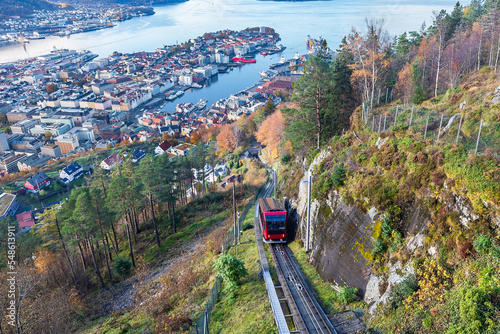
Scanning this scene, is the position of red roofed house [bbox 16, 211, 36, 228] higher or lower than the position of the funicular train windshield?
lower

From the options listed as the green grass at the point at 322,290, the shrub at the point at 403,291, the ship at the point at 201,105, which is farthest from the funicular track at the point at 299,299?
the ship at the point at 201,105

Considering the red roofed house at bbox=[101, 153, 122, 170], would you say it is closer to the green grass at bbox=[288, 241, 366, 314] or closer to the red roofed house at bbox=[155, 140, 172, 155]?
the red roofed house at bbox=[155, 140, 172, 155]

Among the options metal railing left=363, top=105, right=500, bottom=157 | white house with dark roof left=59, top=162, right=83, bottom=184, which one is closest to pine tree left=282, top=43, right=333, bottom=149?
metal railing left=363, top=105, right=500, bottom=157

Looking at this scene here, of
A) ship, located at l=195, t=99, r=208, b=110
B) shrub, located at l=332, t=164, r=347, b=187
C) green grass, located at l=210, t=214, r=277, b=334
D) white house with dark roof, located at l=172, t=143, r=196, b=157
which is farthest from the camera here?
ship, located at l=195, t=99, r=208, b=110

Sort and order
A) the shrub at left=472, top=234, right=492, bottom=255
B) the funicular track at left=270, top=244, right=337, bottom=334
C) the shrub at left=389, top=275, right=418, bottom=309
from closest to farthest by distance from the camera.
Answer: the shrub at left=472, top=234, right=492, bottom=255 → the shrub at left=389, top=275, right=418, bottom=309 → the funicular track at left=270, top=244, right=337, bottom=334

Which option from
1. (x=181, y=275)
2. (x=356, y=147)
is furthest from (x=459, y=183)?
(x=181, y=275)

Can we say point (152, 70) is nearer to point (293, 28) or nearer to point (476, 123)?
point (293, 28)

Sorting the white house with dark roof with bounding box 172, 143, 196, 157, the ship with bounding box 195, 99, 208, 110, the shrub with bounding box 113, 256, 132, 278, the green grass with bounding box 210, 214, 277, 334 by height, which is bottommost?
the white house with dark roof with bounding box 172, 143, 196, 157
